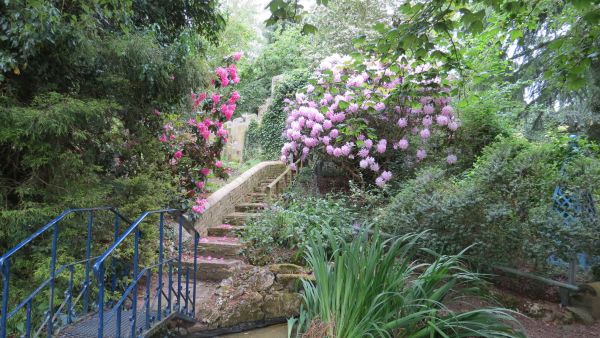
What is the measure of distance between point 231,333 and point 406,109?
16.2 ft

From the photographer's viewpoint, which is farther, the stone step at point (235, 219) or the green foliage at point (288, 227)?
the stone step at point (235, 219)

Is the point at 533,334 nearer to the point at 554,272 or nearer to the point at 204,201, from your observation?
the point at 554,272

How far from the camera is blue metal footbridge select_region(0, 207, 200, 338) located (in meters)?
2.61

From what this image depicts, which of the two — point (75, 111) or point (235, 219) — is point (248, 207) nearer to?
point (235, 219)

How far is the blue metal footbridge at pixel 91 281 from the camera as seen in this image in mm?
2605

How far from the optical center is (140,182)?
4016 millimetres

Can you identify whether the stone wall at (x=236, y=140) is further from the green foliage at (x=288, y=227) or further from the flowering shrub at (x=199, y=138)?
the green foliage at (x=288, y=227)

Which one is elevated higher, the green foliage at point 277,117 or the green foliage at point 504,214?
the green foliage at point 277,117

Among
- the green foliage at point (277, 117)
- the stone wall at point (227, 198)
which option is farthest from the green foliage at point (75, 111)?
the green foliage at point (277, 117)

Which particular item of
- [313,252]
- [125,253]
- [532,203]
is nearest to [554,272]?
[532,203]

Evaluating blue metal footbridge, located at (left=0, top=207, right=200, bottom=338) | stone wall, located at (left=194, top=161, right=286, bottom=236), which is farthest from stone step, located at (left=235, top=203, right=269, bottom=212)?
blue metal footbridge, located at (left=0, top=207, right=200, bottom=338)

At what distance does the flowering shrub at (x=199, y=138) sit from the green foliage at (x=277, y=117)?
18.4ft

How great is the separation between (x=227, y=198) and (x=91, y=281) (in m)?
3.58

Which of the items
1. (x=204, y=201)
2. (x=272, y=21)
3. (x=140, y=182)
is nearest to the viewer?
(x=272, y=21)
